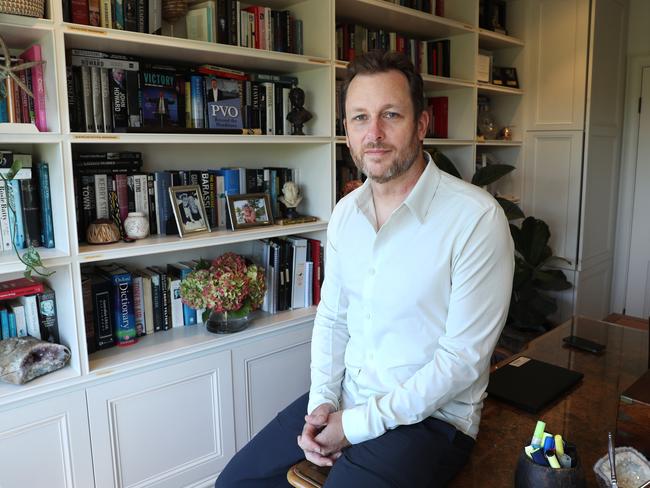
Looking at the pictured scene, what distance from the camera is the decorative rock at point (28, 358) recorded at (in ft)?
5.73

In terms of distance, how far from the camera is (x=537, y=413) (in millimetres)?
1389

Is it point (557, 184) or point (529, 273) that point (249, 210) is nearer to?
point (529, 273)

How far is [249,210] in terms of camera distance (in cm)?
238

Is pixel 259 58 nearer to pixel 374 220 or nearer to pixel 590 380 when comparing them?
pixel 374 220

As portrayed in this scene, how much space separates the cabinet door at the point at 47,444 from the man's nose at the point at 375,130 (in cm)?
129

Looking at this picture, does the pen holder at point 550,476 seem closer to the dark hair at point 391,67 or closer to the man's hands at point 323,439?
the man's hands at point 323,439

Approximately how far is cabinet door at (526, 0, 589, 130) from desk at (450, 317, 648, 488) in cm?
203

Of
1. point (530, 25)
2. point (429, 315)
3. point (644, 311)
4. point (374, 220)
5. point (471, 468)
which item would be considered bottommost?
point (644, 311)

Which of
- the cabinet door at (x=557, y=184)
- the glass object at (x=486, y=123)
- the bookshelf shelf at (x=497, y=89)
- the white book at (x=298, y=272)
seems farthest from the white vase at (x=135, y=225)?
the cabinet door at (x=557, y=184)

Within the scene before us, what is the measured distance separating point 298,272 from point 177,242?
66 cm

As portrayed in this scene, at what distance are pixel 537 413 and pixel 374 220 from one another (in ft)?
2.09

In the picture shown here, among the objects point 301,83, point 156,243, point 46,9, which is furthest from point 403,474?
point 301,83

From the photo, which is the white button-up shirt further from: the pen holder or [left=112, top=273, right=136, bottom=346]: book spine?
[left=112, top=273, right=136, bottom=346]: book spine

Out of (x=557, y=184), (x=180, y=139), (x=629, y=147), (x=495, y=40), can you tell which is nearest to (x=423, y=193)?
(x=180, y=139)
